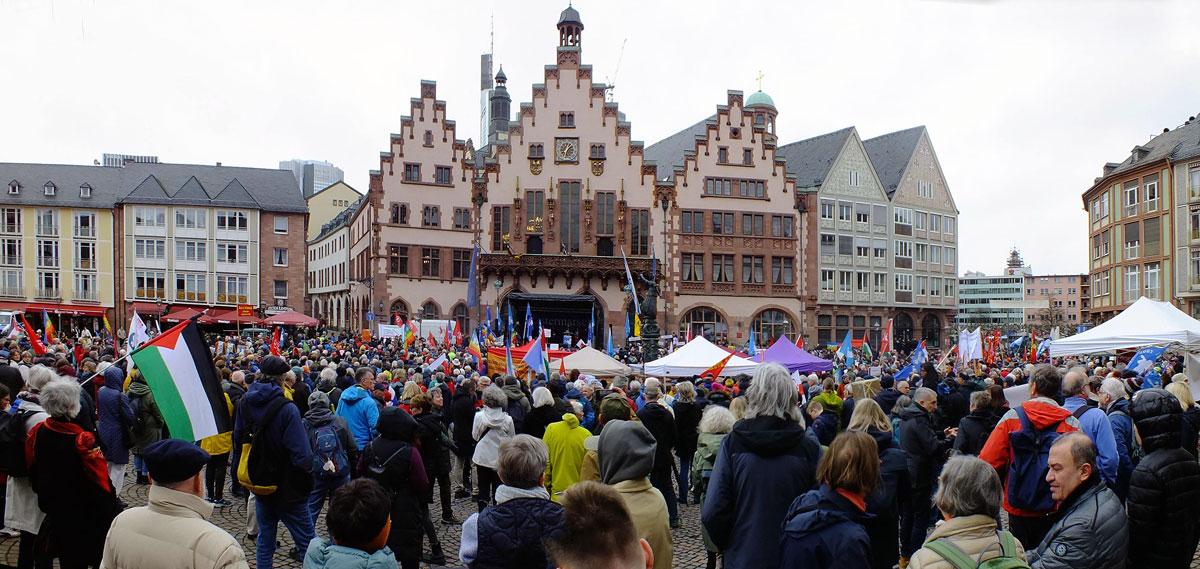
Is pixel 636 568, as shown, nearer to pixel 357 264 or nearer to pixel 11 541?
pixel 11 541

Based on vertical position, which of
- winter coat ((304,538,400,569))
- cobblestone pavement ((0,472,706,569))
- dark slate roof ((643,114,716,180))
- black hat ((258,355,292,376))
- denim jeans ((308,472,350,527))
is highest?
dark slate roof ((643,114,716,180))

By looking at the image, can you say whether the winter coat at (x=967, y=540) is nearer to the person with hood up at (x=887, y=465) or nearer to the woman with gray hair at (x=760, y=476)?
the woman with gray hair at (x=760, y=476)

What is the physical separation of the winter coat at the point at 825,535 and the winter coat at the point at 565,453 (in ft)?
11.4

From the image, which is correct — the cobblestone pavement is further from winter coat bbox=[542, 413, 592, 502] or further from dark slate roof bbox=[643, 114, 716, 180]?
dark slate roof bbox=[643, 114, 716, 180]

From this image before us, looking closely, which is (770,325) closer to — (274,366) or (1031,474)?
(274,366)

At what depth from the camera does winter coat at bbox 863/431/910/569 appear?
5.63m

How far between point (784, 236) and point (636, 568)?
158ft

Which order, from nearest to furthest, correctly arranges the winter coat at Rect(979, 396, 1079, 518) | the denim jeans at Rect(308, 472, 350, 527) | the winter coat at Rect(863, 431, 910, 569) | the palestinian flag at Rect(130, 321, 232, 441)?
the winter coat at Rect(863, 431, 910, 569), the winter coat at Rect(979, 396, 1079, 518), the palestinian flag at Rect(130, 321, 232, 441), the denim jeans at Rect(308, 472, 350, 527)

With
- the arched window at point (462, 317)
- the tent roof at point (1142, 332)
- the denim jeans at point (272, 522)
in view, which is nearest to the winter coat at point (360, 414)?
the denim jeans at point (272, 522)

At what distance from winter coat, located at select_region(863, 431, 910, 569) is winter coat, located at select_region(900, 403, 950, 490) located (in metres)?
1.96

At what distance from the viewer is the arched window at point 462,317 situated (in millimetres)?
47281

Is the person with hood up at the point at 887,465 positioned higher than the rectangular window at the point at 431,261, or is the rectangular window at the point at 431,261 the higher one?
the rectangular window at the point at 431,261

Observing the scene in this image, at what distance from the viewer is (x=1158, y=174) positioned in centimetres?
4956

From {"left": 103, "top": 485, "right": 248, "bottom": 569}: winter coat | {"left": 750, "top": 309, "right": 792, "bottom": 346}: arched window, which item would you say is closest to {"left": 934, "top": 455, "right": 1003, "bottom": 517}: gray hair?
{"left": 103, "top": 485, "right": 248, "bottom": 569}: winter coat
